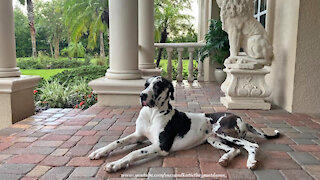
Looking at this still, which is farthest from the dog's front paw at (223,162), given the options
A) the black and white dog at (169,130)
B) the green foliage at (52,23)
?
the green foliage at (52,23)

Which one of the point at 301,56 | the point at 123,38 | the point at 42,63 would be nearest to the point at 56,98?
the point at 123,38

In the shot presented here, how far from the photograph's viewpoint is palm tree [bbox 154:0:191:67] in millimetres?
11656

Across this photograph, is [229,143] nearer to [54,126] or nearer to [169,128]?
[169,128]

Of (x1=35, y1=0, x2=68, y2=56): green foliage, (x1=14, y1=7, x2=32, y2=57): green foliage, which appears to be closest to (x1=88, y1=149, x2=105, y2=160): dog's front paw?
(x1=35, y1=0, x2=68, y2=56): green foliage

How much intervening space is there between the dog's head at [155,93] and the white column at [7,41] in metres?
2.58

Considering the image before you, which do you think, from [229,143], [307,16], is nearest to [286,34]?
[307,16]

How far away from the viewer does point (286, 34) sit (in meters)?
4.23

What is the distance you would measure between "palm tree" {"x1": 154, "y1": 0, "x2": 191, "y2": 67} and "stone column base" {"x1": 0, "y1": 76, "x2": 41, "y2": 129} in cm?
840

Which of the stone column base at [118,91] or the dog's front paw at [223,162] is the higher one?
the stone column base at [118,91]

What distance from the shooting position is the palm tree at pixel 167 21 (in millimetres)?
11656

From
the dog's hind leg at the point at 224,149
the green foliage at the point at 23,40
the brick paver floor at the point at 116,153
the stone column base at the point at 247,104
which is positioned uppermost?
the green foliage at the point at 23,40

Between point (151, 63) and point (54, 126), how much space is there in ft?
11.0

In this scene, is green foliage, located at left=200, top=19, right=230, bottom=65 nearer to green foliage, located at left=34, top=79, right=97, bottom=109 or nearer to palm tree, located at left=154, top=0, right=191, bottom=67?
green foliage, located at left=34, top=79, right=97, bottom=109

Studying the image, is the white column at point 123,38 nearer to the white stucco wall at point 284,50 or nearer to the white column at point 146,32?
the white column at point 146,32
